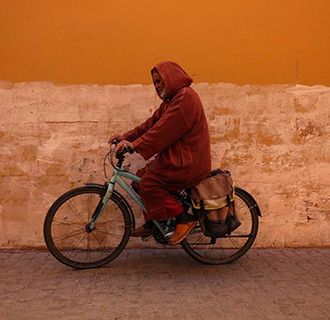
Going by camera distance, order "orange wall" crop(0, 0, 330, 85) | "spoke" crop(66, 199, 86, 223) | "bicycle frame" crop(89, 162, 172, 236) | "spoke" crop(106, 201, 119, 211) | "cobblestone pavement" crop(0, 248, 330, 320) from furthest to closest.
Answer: "orange wall" crop(0, 0, 330, 85) → "spoke" crop(66, 199, 86, 223) → "spoke" crop(106, 201, 119, 211) → "bicycle frame" crop(89, 162, 172, 236) → "cobblestone pavement" crop(0, 248, 330, 320)

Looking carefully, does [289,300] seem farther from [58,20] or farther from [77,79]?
[58,20]

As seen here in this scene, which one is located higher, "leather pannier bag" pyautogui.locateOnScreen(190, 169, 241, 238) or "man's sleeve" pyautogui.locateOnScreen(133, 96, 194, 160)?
"man's sleeve" pyautogui.locateOnScreen(133, 96, 194, 160)

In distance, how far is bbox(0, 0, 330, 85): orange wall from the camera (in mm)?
5816

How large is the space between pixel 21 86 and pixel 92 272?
203 centimetres

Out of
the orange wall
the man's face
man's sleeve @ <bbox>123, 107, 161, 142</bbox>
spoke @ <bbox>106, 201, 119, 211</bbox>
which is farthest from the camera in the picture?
the orange wall

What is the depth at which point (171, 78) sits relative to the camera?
5.01 meters

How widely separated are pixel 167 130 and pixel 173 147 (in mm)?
220

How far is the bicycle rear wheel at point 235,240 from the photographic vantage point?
550 cm

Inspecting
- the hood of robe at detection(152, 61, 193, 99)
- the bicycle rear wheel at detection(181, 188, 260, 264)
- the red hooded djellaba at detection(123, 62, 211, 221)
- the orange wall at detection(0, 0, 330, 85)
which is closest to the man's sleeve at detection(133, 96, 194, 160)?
the red hooded djellaba at detection(123, 62, 211, 221)

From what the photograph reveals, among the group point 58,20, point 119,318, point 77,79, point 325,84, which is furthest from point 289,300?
point 58,20

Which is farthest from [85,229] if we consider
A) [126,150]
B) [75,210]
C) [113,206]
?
[126,150]

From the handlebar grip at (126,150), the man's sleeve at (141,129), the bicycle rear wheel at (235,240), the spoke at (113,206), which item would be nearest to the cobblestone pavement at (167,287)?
the bicycle rear wheel at (235,240)

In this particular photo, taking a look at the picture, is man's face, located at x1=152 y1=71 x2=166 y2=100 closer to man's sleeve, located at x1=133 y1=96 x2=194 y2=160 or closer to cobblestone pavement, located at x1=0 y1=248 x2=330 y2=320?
man's sleeve, located at x1=133 y1=96 x2=194 y2=160

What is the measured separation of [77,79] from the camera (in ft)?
19.3
